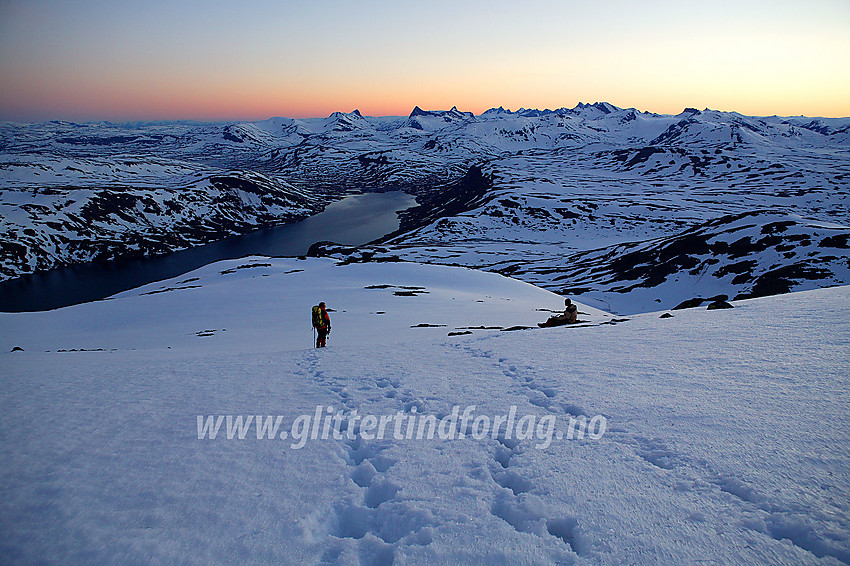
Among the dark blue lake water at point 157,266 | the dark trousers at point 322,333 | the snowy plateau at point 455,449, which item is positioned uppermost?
the snowy plateau at point 455,449

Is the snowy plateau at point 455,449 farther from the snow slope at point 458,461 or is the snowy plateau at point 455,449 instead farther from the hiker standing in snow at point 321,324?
the hiker standing in snow at point 321,324

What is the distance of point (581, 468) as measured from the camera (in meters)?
5.58

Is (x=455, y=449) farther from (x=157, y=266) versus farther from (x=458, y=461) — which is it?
(x=157, y=266)

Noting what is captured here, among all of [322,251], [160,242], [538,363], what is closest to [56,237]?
[160,242]

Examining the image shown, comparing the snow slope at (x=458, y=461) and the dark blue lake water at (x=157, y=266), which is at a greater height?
the snow slope at (x=458, y=461)

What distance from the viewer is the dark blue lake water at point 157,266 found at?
345 feet

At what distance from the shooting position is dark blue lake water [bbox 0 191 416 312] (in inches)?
4139

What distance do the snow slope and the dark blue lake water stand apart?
120163mm

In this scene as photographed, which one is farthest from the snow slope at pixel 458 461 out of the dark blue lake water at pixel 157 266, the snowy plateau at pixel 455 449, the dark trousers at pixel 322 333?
the dark blue lake water at pixel 157 266

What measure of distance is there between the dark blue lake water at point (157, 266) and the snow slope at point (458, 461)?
120 m

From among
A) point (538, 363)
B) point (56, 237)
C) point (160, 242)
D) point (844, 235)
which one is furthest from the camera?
point (160, 242)

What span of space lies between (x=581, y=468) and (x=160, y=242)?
7648 inches

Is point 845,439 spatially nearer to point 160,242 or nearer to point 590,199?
point 590,199

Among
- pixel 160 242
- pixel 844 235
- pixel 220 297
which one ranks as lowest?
pixel 160 242
